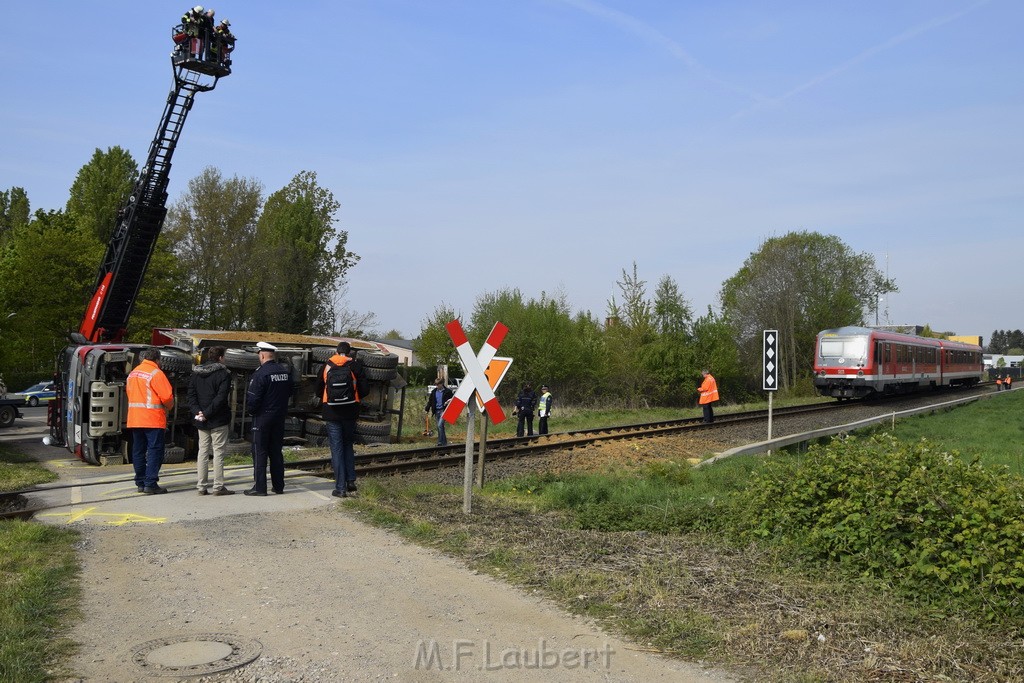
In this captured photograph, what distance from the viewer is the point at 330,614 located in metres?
5.55

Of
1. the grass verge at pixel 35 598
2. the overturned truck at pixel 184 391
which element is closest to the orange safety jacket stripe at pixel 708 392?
the overturned truck at pixel 184 391

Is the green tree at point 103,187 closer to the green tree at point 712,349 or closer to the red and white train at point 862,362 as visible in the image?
the green tree at point 712,349

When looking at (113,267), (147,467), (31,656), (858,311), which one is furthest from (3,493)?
(858,311)

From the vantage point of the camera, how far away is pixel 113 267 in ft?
64.8

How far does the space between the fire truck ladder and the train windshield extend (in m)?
25.3

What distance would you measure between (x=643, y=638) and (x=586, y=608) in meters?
0.60

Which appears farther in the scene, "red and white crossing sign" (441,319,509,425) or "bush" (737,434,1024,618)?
"red and white crossing sign" (441,319,509,425)

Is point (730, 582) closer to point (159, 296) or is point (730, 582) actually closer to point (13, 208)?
point (159, 296)

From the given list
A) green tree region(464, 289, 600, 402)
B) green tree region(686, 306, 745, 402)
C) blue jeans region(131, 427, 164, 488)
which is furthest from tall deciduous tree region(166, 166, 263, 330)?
blue jeans region(131, 427, 164, 488)

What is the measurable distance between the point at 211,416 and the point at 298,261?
4291 centimetres

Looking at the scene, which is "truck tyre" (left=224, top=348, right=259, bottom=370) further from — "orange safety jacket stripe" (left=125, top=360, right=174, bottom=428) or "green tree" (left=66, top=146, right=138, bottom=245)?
"green tree" (left=66, top=146, right=138, bottom=245)

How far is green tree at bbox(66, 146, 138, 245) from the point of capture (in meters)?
57.0

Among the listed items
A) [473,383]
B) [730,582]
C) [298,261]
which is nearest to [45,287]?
[298,261]

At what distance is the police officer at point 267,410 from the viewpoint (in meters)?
9.78
